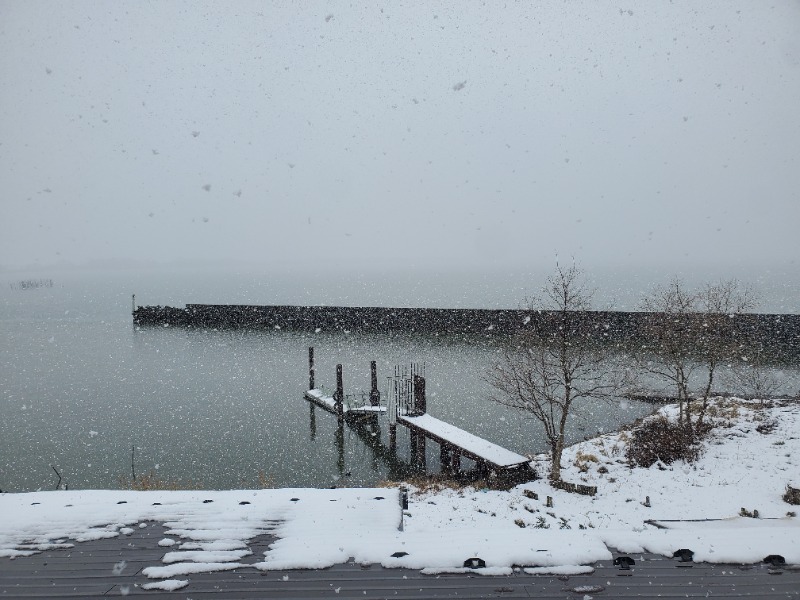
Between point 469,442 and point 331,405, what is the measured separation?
10482 millimetres

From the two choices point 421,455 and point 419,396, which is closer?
point 421,455

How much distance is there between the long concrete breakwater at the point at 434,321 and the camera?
38.5m

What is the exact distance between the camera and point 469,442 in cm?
1559

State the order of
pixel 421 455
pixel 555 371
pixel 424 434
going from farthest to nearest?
pixel 555 371, pixel 421 455, pixel 424 434

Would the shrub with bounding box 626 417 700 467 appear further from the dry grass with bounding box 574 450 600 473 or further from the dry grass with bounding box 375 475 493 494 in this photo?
the dry grass with bounding box 375 475 493 494

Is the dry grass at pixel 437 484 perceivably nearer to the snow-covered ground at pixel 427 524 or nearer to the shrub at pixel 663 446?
the snow-covered ground at pixel 427 524

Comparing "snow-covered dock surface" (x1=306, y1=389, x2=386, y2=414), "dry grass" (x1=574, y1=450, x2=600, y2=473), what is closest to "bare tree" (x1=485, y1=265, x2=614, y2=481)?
"dry grass" (x1=574, y1=450, x2=600, y2=473)

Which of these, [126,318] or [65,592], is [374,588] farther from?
[126,318]

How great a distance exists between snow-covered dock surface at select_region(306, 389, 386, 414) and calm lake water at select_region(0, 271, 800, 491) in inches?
22.0

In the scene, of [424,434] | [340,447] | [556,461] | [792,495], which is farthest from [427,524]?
[340,447]

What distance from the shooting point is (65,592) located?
5.60 meters

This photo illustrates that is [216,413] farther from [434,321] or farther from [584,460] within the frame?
[434,321]

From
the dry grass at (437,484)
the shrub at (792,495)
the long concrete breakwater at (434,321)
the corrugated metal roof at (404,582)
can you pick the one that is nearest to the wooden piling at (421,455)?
the dry grass at (437,484)

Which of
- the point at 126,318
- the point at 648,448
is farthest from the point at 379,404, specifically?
the point at 126,318
